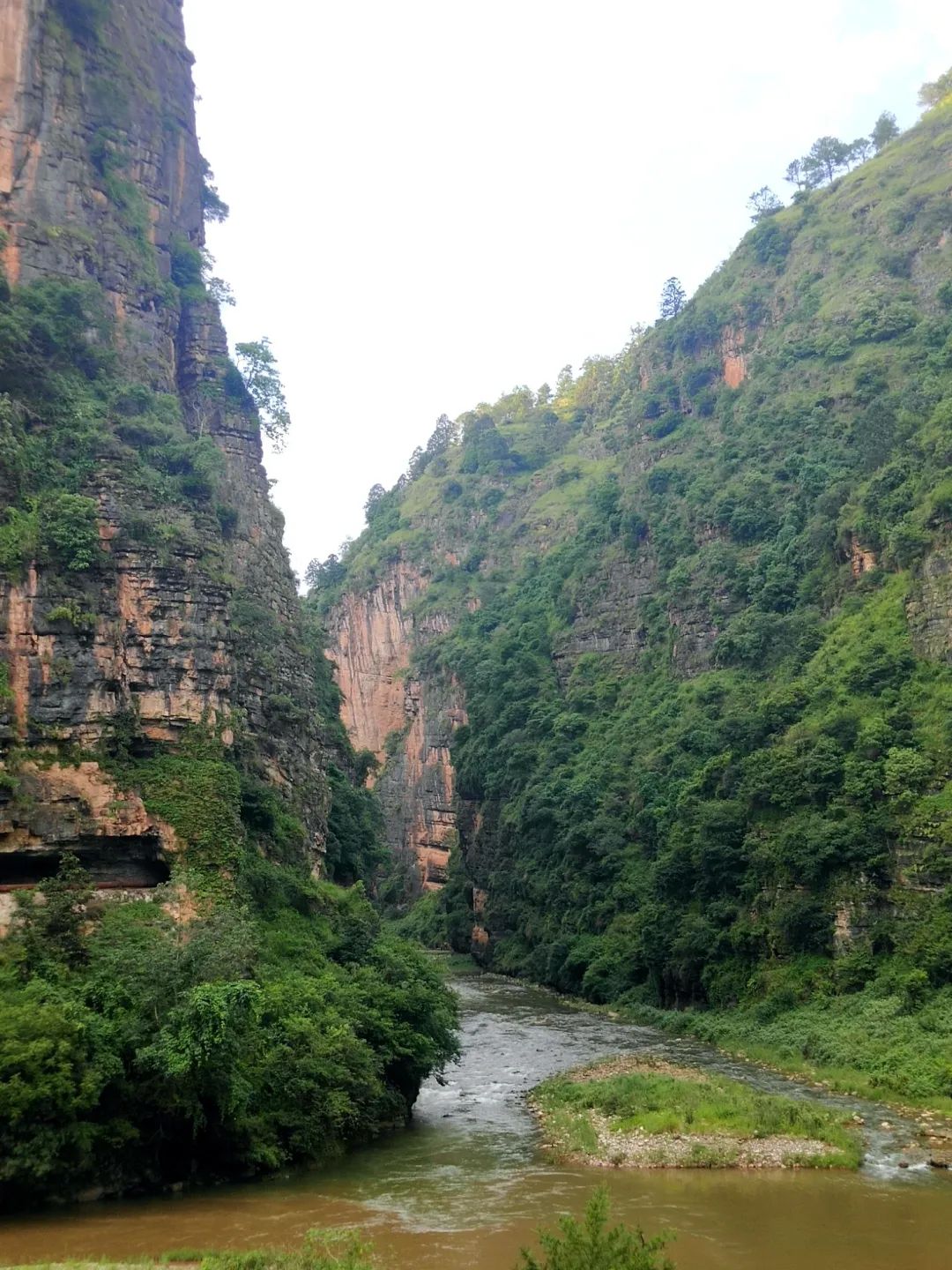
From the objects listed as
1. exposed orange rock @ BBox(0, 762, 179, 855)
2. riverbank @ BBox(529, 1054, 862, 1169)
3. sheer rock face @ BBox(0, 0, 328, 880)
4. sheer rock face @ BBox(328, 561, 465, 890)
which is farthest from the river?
sheer rock face @ BBox(328, 561, 465, 890)

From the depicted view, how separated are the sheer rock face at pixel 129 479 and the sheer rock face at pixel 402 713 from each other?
33.2m

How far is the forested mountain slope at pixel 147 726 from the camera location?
21281 millimetres

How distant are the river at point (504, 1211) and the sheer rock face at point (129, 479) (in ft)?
32.7

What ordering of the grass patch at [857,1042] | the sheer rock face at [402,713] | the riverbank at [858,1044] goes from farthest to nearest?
the sheer rock face at [402,713], the grass patch at [857,1042], the riverbank at [858,1044]

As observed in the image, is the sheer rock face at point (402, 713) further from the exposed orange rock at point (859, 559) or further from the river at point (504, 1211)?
the river at point (504, 1211)

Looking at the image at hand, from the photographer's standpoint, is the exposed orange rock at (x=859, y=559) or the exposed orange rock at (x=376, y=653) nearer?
the exposed orange rock at (x=859, y=559)

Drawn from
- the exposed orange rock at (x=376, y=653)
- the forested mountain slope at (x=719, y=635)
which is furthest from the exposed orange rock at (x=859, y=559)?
the exposed orange rock at (x=376, y=653)

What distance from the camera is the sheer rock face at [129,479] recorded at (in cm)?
2881

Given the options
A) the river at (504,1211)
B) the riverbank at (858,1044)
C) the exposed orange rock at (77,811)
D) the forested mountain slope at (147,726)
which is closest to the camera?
the river at (504,1211)

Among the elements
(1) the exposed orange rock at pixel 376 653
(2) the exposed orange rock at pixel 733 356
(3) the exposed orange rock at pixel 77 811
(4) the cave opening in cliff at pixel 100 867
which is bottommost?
(4) the cave opening in cliff at pixel 100 867

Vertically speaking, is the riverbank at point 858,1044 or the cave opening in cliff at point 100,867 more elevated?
the cave opening in cliff at point 100,867

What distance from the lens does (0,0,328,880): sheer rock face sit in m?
28.8

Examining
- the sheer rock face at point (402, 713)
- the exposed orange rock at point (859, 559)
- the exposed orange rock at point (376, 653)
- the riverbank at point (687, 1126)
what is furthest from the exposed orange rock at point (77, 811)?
the exposed orange rock at point (376, 653)

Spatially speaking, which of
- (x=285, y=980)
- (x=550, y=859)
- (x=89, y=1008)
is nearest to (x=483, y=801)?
(x=550, y=859)
